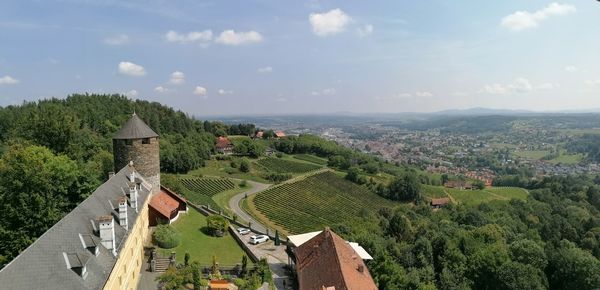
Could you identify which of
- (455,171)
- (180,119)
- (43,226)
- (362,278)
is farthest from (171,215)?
(455,171)

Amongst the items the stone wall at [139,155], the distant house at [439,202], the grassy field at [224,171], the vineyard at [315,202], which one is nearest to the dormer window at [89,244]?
the stone wall at [139,155]

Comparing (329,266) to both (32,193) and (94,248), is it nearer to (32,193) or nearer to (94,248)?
(94,248)

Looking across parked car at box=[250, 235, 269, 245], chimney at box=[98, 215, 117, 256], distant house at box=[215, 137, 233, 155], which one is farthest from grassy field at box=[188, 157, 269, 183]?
chimney at box=[98, 215, 117, 256]

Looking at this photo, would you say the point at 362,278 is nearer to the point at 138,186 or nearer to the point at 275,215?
the point at 138,186

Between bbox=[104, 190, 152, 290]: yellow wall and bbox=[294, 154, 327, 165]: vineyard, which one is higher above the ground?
bbox=[104, 190, 152, 290]: yellow wall

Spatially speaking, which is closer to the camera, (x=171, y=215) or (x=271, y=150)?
(x=171, y=215)

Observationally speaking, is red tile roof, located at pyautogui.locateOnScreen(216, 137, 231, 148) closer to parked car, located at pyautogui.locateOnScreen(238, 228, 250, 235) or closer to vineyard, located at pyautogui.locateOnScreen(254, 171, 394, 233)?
vineyard, located at pyautogui.locateOnScreen(254, 171, 394, 233)
